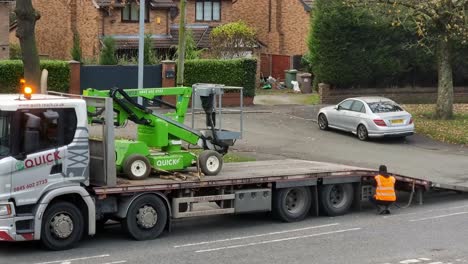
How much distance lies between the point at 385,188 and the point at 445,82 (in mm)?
15073

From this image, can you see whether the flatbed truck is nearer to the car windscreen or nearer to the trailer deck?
the trailer deck

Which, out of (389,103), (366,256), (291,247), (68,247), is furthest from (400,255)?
(389,103)

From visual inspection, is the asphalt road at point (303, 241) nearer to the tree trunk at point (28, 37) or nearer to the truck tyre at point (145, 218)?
the truck tyre at point (145, 218)

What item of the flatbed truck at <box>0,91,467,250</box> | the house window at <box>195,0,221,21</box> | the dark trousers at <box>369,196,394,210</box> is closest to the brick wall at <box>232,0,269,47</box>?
the house window at <box>195,0,221,21</box>

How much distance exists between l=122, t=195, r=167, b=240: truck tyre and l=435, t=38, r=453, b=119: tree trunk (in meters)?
19.2

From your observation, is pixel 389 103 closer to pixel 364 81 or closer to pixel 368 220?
pixel 364 81

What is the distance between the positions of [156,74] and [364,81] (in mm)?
9842

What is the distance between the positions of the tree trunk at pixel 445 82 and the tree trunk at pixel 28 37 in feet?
56.6

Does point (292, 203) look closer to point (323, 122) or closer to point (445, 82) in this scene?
point (323, 122)

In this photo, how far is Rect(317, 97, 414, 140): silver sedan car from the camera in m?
27.8

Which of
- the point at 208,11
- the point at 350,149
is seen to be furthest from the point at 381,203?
the point at 208,11

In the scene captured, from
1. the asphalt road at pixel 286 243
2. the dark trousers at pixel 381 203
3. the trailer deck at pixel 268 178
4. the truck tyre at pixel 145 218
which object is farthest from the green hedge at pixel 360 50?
the truck tyre at pixel 145 218

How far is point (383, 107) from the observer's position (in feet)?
93.2

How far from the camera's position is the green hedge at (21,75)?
31.8 metres
